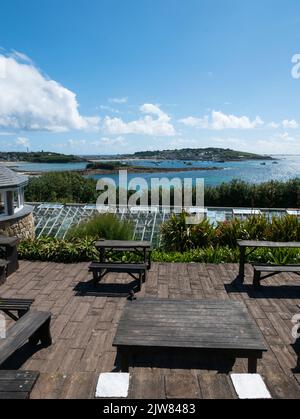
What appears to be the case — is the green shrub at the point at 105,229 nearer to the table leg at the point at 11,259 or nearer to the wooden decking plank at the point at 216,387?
the table leg at the point at 11,259

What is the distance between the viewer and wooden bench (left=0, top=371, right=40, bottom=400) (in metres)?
2.42

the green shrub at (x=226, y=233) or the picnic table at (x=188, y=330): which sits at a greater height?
the picnic table at (x=188, y=330)

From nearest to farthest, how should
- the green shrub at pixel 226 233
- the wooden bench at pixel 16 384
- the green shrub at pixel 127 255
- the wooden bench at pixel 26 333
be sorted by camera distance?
the wooden bench at pixel 16 384 → the wooden bench at pixel 26 333 → the green shrub at pixel 127 255 → the green shrub at pixel 226 233

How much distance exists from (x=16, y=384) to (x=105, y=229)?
631cm

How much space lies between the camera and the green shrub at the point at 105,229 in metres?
8.64

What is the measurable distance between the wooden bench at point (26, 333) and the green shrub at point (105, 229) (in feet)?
14.4

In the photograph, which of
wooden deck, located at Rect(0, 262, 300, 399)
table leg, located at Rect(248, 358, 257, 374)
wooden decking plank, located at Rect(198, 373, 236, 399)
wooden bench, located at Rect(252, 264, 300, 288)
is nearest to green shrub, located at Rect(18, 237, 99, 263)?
wooden deck, located at Rect(0, 262, 300, 399)

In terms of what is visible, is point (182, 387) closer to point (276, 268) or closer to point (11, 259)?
point (276, 268)

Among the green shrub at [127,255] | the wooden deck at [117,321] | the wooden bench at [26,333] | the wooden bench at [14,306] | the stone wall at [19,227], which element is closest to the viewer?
the wooden deck at [117,321]

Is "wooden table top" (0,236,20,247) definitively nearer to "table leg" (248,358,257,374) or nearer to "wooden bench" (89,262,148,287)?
"wooden bench" (89,262,148,287)

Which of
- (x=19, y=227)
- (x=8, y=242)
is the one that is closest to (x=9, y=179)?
(x=19, y=227)

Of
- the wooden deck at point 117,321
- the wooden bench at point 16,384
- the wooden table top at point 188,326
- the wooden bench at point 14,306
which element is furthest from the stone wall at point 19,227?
the wooden bench at point 16,384

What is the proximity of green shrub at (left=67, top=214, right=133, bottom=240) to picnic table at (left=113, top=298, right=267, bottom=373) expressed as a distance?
183 inches
